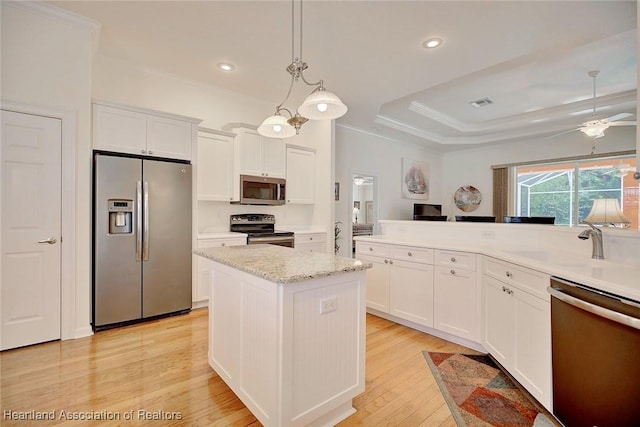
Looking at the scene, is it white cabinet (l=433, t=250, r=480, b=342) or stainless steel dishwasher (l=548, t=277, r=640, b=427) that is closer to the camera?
stainless steel dishwasher (l=548, t=277, r=640, b=427)

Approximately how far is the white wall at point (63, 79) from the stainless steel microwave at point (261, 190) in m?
1.74

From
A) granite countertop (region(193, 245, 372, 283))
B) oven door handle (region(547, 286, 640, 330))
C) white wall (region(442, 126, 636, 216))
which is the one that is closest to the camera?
oven door handle (region(547, 286, 640, 330))

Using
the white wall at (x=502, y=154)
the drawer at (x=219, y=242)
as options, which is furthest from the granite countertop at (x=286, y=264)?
the white wall at (x=502, y=154)

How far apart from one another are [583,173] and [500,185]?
152 centimetres

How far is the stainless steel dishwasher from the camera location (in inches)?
46.1

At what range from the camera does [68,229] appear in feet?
8.92

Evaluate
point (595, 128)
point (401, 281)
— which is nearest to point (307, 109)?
point (401, 281)

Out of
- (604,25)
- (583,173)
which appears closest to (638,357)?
(604,25)

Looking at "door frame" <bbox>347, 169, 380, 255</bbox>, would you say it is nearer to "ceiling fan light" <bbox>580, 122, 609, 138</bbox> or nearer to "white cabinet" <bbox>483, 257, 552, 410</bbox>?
"ceiling fan light" <bbox>580, 122, 609, 138</bbox>

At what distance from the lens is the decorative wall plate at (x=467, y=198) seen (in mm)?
7652

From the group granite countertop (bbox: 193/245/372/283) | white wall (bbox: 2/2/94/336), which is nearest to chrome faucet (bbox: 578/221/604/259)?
granite countertop (bbox: 193/245/372/283)

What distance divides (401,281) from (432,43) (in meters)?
2.46

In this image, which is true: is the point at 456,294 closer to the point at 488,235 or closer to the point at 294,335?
the point at 488,235

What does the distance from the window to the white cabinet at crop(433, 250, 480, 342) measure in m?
4.92
